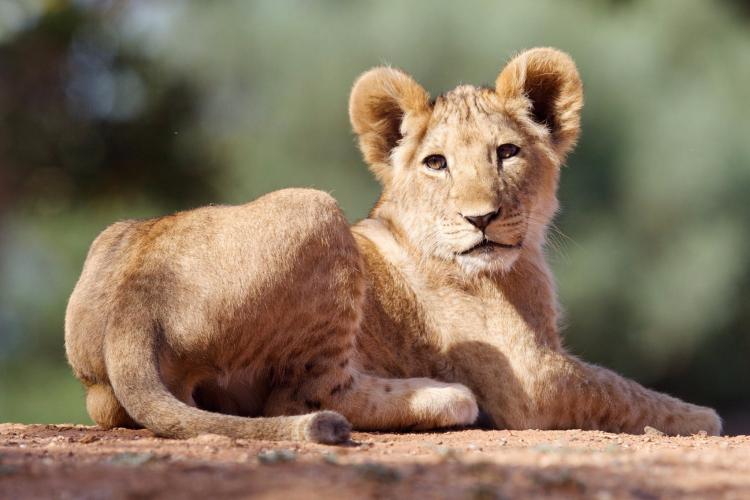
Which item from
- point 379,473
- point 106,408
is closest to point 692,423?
point 106,408

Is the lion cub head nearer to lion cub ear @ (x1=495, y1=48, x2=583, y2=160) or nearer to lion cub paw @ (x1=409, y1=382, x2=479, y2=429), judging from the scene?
lion cub ear @ (x1=495, y1=48, x2=583, y2=160)

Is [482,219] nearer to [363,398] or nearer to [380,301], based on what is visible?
[380,301]

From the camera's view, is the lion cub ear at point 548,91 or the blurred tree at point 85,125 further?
the blurred tree at point 85,125

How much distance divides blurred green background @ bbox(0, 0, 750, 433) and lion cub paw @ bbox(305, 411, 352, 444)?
10821mm

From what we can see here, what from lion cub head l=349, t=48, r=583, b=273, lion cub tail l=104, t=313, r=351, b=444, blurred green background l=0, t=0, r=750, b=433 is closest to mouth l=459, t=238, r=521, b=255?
lion cub head l=349, t=48, r=583, b=273

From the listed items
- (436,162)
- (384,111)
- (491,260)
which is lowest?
(491,260)

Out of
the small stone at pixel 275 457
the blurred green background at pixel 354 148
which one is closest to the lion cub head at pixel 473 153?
the small stone at pixel 275 457

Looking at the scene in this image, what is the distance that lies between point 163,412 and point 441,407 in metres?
1.67

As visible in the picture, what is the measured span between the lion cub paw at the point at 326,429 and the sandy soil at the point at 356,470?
58 mm

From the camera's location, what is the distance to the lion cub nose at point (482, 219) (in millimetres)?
6000

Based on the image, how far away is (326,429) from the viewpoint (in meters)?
4.52

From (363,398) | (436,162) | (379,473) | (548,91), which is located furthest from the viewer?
(548,91)

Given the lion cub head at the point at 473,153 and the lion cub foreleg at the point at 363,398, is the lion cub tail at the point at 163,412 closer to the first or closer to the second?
the lion cub foreleg at the point at 363,398

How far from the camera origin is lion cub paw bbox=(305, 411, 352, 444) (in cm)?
452
